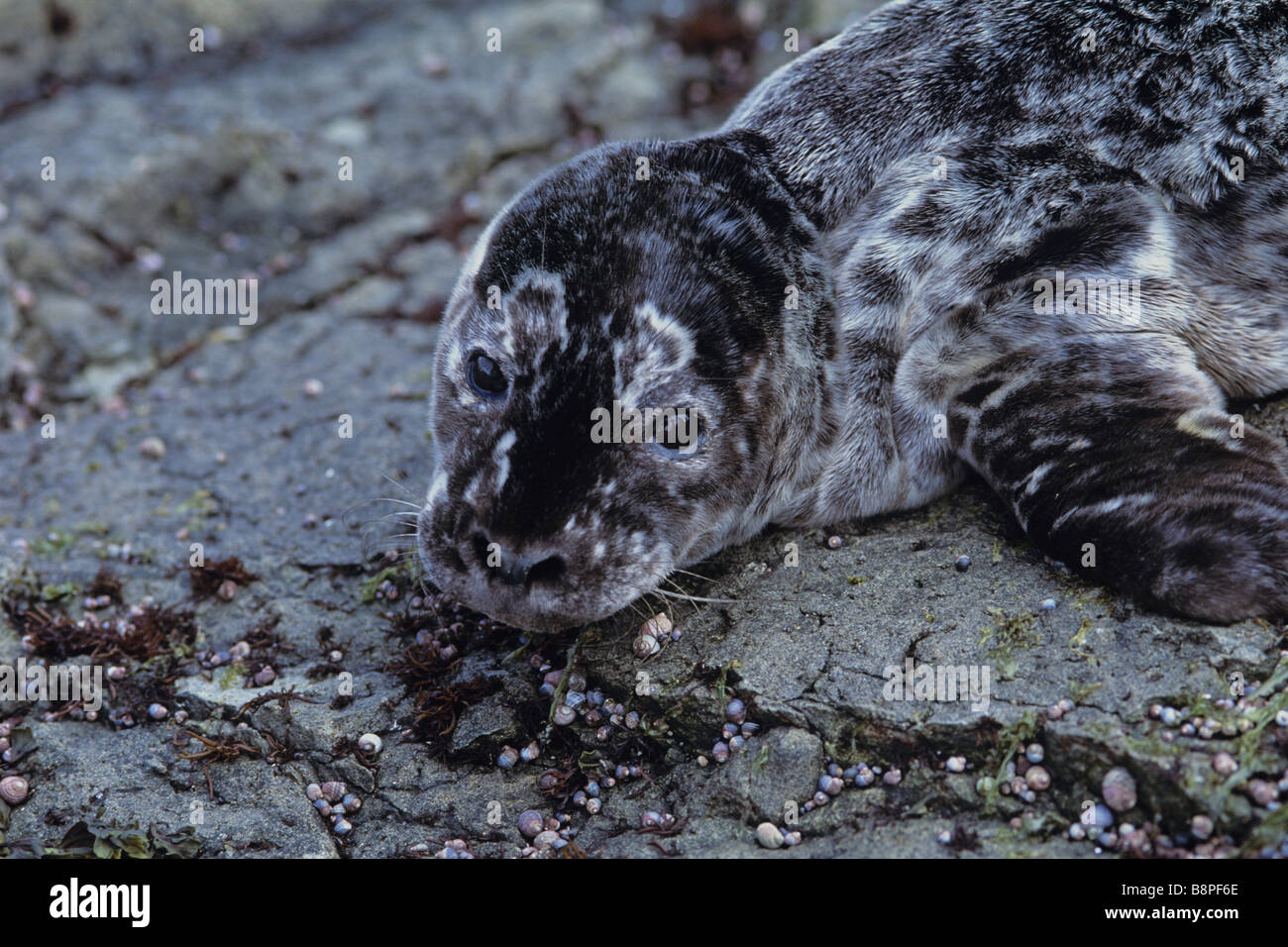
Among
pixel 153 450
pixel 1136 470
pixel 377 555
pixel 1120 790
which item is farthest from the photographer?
pixel 153 450

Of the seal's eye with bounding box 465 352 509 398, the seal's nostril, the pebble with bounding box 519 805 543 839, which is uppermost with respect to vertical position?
the seal's eye with bounding box 465 352 509 398

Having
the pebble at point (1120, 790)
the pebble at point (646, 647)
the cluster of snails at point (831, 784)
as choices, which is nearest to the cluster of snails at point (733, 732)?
the cluster of snails at point (831, 784)

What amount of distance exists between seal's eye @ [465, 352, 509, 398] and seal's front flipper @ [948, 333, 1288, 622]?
184cm

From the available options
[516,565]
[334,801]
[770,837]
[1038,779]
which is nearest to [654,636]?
[516,565]

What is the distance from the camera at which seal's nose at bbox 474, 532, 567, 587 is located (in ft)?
13.8

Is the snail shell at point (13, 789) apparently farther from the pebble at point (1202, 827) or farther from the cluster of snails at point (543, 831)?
the pebble at point (1202, 827)

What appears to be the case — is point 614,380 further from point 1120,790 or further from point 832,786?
point 1120,790

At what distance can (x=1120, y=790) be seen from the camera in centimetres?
A: 368

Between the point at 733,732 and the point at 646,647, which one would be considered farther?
the point at 646,647

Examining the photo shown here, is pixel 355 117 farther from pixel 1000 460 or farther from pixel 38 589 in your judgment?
pixel 1000 460

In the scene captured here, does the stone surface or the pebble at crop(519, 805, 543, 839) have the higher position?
the stone surface

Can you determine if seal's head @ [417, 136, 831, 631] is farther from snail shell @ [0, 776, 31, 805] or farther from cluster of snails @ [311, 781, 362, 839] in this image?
snail shell @ [0, 776, 31, 805]

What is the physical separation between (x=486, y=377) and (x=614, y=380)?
21.3 inches

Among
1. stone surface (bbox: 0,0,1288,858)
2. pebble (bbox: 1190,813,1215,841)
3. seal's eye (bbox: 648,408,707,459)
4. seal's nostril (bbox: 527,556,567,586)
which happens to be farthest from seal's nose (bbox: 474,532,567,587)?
pebble (bbox: 1190,813,1215,841)
